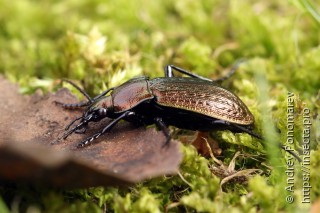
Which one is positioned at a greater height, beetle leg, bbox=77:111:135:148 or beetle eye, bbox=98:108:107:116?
beetle eye, bbox=98:108:107:116

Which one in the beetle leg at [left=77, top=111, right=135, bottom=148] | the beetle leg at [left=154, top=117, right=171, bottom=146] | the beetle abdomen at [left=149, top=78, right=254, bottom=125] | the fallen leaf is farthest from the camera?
the beetle abdomen at [left=149, top=78, right=254, bottom=125]

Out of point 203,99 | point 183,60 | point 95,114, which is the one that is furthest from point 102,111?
point 183,60

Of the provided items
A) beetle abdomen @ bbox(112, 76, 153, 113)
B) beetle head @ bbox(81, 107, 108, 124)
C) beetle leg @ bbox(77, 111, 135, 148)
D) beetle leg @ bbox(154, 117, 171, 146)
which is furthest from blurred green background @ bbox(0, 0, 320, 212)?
beetle head @ bbox(81, 107, 108, 124)

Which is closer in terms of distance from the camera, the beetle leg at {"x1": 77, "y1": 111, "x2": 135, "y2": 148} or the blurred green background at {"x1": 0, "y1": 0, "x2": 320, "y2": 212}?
the blurred green background at {"x1": 0, "y1": 0, "x2": 320, "y2": 212}

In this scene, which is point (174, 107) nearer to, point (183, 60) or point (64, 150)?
point (64, 150)

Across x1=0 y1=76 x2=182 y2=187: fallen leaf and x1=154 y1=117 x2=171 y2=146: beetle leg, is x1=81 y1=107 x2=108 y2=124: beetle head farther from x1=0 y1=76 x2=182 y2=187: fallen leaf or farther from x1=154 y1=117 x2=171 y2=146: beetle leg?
x1=154 y1=117 x2=171 y2=146: beetle leg

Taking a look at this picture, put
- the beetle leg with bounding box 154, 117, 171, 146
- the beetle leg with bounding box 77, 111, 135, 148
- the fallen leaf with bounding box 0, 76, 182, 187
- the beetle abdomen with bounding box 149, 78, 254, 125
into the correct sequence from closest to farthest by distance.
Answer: the fallen leaf with bounding box 0, 76, 182, 187 < the beetle leg with bounding box 154, 117, 171, 146 < the beetle leg with bounding box 77, 111, 135, 148 < the beetle abdomen with bounding box 149, 78, 254, 125

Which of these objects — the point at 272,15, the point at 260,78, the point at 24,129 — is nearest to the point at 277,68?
the point at 260,78
